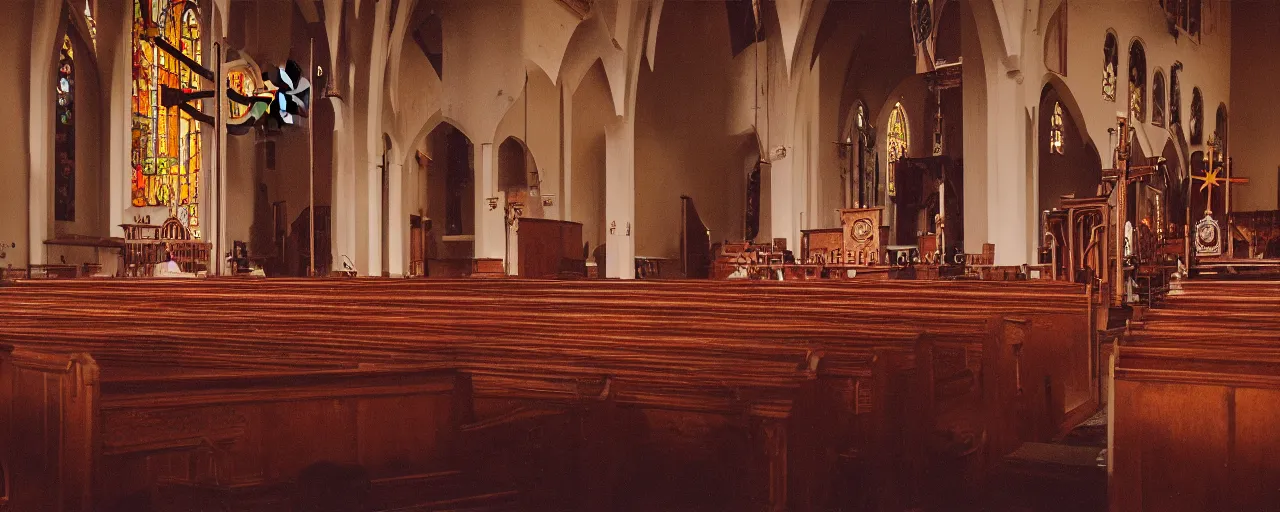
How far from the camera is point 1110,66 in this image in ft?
71.1

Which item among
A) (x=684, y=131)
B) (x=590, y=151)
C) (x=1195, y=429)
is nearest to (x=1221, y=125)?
(x=684, y=131)

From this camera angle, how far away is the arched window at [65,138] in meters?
16.8

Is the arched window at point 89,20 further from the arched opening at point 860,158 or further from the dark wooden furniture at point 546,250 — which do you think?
the arched opening at point 860,158

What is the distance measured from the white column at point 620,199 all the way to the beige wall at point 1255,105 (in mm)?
18151

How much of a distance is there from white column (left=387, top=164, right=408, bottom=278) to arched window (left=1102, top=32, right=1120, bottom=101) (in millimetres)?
16699

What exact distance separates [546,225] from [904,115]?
46.4 ft

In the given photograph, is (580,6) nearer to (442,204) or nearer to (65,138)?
(442,204)

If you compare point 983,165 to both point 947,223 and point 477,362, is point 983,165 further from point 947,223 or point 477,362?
point 477,362

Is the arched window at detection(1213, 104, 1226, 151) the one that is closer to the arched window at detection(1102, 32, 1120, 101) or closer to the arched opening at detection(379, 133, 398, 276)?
the arched window at detection(1102, 32, 1120, 101)

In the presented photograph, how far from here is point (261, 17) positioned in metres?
21.2

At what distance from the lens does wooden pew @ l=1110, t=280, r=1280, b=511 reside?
7.94 feet

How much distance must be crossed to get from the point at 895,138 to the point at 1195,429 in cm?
2647

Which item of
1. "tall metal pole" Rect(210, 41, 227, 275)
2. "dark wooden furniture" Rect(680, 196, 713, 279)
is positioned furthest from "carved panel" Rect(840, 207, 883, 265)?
"tall metal pole" Rect(210, 41, 227, 275)

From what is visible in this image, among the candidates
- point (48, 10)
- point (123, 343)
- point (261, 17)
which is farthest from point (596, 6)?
point (123, 343)
